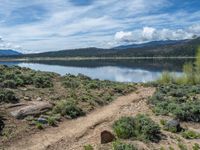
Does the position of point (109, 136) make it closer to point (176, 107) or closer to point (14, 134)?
point (14, 134)

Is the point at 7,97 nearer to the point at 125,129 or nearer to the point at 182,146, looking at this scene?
the point at 125,129

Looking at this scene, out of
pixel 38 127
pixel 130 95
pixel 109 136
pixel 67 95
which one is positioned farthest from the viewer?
pixel 130 95

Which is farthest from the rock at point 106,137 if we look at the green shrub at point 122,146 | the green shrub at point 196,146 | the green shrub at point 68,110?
the green shrub at point 68,110

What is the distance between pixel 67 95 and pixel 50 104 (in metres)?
3.87

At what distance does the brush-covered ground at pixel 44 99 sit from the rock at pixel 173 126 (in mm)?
5282

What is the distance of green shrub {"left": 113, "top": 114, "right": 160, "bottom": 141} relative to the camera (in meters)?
16.1

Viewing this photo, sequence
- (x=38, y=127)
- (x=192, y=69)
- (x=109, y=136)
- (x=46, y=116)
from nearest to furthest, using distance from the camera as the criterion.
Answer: (x=109, y=136) < (x=38, y=127) < (x=46, y=116) < (x=192, y=69)

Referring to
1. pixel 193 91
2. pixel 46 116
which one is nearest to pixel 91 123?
pixel 46 116

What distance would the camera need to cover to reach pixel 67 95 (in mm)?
25062

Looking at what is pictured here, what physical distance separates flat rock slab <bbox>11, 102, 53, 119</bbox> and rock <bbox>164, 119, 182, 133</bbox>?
22.4 feet

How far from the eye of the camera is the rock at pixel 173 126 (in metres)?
18.1

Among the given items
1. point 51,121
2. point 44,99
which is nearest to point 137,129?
point 51,121

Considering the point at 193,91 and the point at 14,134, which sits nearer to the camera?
the point at 14,134

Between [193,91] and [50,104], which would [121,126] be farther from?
[193,91]
